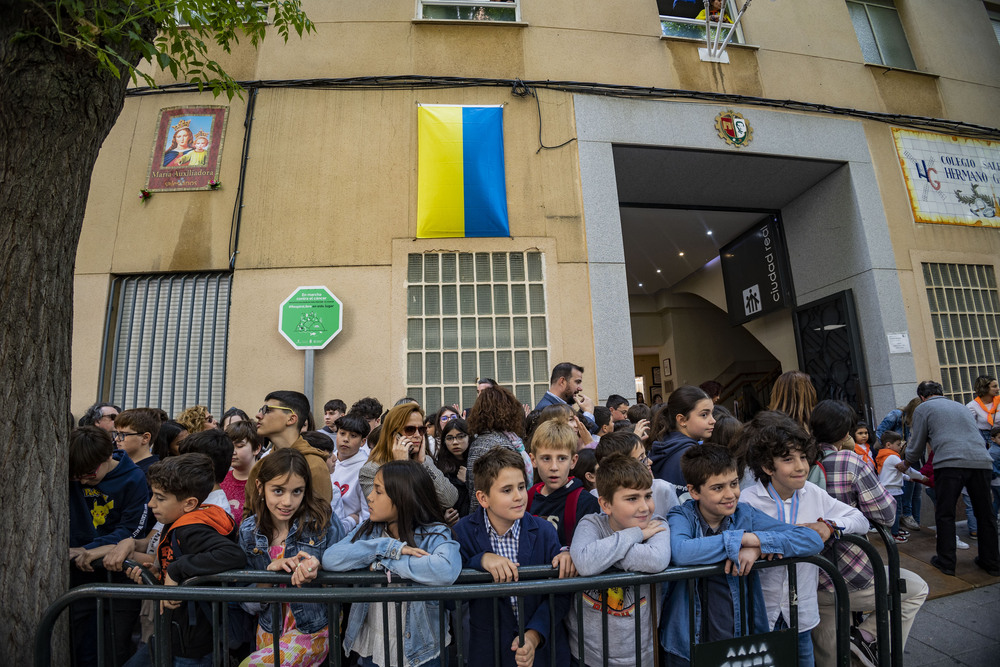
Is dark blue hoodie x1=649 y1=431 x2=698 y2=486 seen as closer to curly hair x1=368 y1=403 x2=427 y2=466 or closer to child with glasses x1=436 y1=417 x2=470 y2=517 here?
child with glasses x1=436 y1=417 x2=470 y2=517

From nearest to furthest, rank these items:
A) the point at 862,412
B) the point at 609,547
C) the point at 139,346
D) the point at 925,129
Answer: the point at 609,547 < the point at 139,346 < the point at 862,412 < the point at 925,129

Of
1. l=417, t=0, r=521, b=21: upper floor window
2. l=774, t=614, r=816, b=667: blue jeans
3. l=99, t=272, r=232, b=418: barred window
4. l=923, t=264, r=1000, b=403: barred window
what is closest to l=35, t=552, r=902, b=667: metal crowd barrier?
l=774, t=614, r=816, b=667: blue jeans

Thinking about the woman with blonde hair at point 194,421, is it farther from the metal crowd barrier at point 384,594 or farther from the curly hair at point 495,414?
the curly hair at point 495,414

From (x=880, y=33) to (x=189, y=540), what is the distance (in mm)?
13283

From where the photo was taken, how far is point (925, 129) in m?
9.05

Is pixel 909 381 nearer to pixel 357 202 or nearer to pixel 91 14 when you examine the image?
pixel 357 202

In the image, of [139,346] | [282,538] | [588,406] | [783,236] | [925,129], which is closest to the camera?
[282,538]

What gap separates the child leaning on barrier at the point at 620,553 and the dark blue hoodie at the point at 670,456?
2.81 feet

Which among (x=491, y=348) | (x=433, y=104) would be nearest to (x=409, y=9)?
(x=433, y=104)

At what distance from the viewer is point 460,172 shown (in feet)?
24.1

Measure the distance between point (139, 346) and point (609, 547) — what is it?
7.44 meters

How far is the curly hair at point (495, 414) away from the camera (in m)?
3.54

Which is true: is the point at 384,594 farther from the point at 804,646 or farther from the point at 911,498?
the point at 911,498

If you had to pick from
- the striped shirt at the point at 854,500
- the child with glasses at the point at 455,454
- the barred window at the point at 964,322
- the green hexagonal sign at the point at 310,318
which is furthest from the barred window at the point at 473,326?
the barred window at the point at 964,322
